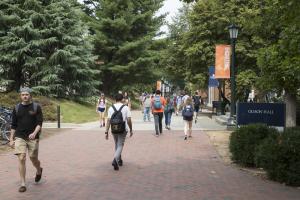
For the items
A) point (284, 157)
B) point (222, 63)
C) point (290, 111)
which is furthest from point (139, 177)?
point (222, 63)

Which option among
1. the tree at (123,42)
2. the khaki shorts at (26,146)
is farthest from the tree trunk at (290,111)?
the tree at (123,42)

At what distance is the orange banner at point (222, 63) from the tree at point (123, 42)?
2544cm

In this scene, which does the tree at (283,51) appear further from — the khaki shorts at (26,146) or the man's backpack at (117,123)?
the khaki shorts at (26,146)

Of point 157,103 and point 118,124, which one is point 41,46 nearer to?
point 157,103

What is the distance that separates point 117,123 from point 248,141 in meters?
2.90

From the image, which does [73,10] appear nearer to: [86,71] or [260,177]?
[86,71]

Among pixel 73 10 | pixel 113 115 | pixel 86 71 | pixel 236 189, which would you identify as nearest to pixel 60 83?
pixel 86 71

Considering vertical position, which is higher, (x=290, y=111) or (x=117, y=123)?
(x=290, y=111)

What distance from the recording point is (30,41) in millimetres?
33156

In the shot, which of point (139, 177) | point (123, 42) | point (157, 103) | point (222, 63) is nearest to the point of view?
point (139, 177)

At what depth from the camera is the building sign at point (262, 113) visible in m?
15.9

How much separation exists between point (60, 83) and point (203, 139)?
18.4m

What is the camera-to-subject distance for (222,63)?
2533 centimetres

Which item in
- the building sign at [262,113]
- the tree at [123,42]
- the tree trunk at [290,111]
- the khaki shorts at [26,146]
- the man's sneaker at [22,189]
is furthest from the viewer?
the tree at [123,42]
